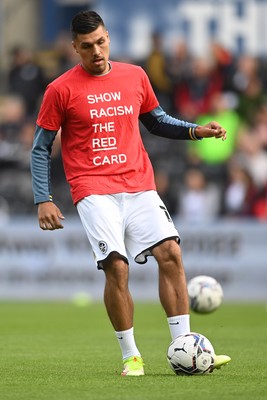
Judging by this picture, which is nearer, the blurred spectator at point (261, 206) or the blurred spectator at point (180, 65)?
the blurred spectator at point (261, 206)

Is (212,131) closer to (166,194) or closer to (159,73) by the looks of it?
(166,194)

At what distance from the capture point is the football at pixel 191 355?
8453mm

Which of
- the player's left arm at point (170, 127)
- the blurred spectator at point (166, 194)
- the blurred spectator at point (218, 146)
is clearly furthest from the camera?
the blurred spectator at point (218, 146)

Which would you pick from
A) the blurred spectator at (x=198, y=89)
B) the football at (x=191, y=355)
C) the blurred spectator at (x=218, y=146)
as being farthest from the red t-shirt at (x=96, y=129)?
the blurred spectator at (x=198, y=89)

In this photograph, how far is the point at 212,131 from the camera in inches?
352

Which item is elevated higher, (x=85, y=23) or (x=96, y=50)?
(x=85, y=23)

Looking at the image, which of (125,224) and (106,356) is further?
(106,356)

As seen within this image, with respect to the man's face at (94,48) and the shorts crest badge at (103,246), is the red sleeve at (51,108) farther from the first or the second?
the shorts crest badge at (103,246)

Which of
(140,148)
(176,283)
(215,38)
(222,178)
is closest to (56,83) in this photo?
(140,148)

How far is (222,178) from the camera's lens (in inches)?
833

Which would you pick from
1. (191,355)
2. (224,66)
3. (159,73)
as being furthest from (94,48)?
(159,73)

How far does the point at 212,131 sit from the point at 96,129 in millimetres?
854

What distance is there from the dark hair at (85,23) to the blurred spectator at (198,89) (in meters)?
12.7

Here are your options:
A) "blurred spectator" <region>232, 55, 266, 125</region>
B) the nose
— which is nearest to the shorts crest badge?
the nose
